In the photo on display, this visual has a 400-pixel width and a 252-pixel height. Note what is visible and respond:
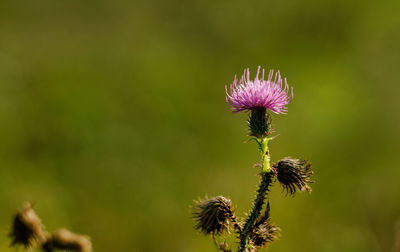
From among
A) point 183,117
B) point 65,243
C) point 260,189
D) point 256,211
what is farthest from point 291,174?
point 183,117

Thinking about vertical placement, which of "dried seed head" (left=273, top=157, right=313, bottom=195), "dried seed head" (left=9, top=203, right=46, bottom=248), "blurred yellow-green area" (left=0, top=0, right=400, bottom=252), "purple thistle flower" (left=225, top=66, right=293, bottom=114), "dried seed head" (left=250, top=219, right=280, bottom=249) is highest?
"blurred yellow-green area" (left=0, top=0, right=400, bottom=252)

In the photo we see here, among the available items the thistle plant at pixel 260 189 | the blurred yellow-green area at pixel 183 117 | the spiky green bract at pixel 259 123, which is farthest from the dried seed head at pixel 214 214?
the blurred yellow-green area at pixel 183 117

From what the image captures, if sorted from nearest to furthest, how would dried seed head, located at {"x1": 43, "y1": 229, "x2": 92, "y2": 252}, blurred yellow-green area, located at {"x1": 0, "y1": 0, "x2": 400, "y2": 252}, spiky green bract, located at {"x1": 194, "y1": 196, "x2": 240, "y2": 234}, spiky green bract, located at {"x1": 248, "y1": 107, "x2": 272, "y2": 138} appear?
dried seed head, located at {"x1": 43, "y1": 229, "x2": 92, "y2": 252} < spiky green bract, located at {"x1": 194, "y1": 196, "x2": 240, "y2": 234} < spiky green bract, located at {"x1": 248, "y1": 107, "x2": 272, "y2": 138} < blurred yellow-green area, located at {"x1": 0, "y1": 0, "x2": 400, "y2": 252}

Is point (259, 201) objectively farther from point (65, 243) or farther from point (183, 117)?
point (183, 117)

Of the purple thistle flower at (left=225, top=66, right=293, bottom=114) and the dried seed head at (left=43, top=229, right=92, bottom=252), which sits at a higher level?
the purple thistle flower at (left=225, top=66, right=293, bottom=114)

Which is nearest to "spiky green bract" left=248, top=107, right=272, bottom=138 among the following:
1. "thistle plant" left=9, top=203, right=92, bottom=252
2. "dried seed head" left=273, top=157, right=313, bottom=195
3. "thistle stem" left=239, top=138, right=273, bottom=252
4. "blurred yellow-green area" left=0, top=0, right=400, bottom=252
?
"thistle stem" left=239, top=138, right=273, bottom=252

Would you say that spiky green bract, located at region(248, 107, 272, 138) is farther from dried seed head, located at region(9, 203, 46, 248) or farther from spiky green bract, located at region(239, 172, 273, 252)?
dried seed head, located at region(9, 203, 46, 248)

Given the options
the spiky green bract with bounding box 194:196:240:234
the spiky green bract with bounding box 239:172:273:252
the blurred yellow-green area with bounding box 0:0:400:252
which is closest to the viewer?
the spiky green bract with bounding box 239:172:273:252

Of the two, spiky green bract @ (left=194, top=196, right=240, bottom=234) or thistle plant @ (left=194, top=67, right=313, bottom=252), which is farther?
spiky green bract @ (left=194, top=196, right=240, bottom=234)

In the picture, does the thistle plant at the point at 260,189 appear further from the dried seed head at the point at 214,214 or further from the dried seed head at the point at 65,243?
the dried seed head at the point at 65,243
